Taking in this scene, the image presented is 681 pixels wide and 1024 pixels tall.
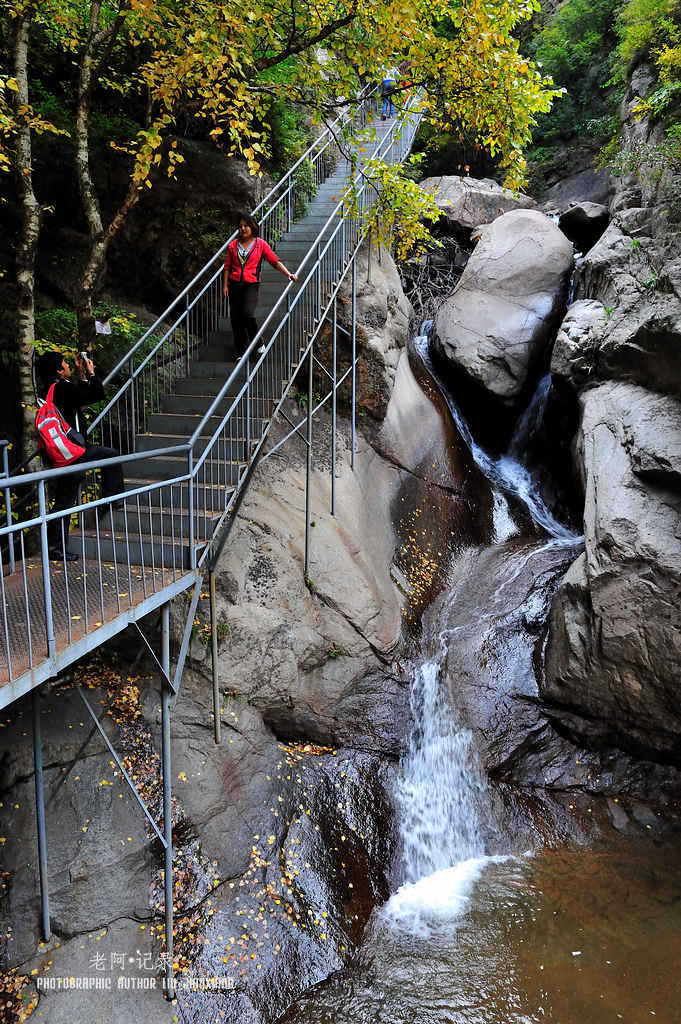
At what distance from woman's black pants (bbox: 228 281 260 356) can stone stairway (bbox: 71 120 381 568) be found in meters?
0.33

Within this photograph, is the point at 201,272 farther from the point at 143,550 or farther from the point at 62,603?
the point at 62,603

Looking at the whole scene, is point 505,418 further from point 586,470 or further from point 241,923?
point 241,923

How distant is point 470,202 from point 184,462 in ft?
46.8

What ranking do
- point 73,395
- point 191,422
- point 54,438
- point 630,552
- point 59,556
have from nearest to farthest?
point 54,438 < point 59,556 < point 73,395 < point 191,422 < point 630,552

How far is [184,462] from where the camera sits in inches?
269

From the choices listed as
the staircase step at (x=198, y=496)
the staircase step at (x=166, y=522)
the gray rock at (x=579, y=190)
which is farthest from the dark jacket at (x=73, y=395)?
the gray rock at (x=579, y=190)

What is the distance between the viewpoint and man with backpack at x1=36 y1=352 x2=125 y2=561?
18.6ft

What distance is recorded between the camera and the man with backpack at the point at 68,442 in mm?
5672

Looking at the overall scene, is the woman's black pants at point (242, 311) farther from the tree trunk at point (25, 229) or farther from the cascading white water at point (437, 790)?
the cascading white water at point (437, 790)

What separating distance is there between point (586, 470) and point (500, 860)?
18.3ft

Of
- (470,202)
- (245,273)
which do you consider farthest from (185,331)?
(470,202)

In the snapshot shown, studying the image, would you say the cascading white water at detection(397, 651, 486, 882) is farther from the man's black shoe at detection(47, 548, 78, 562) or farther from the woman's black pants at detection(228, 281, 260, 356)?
the woman's black pants at detection(228, 281, 260, 356)

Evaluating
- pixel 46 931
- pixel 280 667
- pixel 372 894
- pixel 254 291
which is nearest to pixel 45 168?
pixel 254 291

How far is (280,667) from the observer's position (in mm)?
7762
